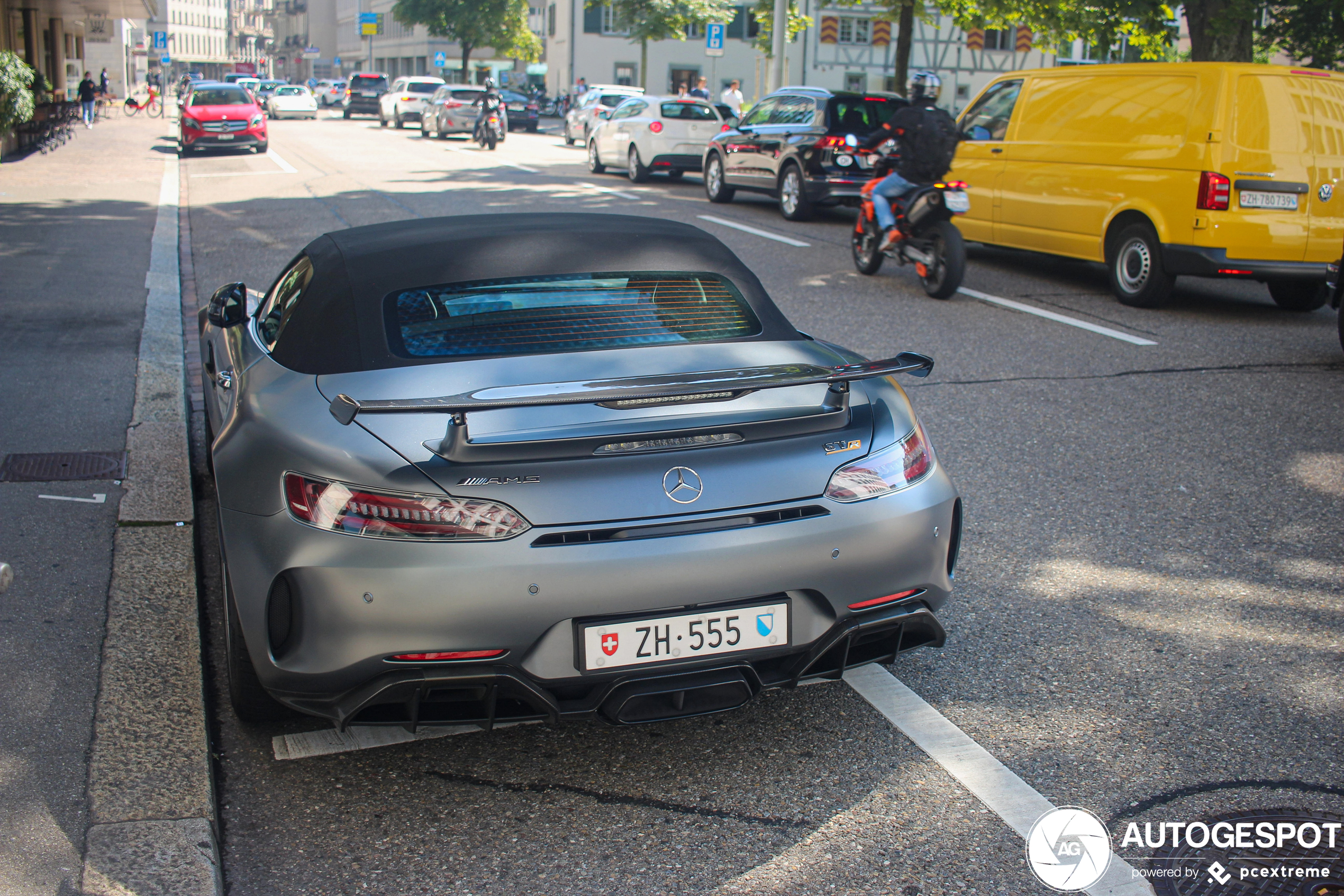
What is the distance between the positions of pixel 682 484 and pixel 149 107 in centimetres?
5225

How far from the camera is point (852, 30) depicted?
61.0m

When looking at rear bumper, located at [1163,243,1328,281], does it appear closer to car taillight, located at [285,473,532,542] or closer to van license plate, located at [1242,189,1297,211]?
van license plate, located at [1242,189,1297,211]

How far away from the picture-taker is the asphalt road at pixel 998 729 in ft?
9.10

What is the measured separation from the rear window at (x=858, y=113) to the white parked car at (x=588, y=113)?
53.9 feet

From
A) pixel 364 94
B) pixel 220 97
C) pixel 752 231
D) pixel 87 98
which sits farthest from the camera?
pixel 364 94

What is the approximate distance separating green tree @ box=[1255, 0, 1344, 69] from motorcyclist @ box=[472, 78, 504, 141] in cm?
1830

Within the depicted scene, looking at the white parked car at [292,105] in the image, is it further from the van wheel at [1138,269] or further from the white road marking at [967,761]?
the white road marking at [967,761]

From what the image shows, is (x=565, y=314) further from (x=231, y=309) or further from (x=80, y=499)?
(x=80, y=499)

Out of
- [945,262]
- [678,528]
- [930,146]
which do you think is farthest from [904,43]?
[678,528]

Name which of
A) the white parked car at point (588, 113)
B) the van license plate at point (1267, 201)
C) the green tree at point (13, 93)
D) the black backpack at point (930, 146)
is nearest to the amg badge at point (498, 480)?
the van license plate at point (1267, 201)

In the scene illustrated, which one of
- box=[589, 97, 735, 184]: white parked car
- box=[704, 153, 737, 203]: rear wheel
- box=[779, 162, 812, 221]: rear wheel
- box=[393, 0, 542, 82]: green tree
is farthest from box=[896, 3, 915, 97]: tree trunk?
box=[393, 0, 542, 82]: green tree

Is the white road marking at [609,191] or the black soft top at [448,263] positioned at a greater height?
the black soft top at [448,263]

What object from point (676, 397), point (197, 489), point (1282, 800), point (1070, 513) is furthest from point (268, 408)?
point (1070, 513)

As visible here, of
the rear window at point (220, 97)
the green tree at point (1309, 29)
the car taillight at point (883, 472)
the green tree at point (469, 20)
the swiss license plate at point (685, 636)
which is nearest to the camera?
the swiss license plate at point (685, 636)
